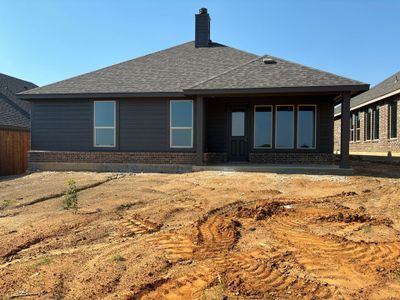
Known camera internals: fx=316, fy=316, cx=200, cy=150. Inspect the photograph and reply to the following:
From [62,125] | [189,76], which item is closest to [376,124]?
[189,76]

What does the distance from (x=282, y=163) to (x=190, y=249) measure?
31.1 feet

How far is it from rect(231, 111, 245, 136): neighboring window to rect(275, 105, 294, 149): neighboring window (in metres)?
1.41

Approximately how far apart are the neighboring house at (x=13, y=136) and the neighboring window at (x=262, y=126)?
11555 mm

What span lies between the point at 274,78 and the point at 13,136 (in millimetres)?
12610

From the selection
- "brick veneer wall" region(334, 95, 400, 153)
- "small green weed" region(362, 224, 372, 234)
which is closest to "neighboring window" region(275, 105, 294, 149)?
"brick veneer wall" region(334, 95, 400, 153)

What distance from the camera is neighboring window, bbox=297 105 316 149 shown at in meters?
12.9

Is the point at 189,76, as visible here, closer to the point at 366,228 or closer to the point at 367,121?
the point at 366,228

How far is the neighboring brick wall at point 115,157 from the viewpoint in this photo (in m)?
12.7

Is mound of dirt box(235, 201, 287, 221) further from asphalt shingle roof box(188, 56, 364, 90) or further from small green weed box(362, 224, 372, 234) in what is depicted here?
asphalt shingle roof box(188, 56, 364, 90)

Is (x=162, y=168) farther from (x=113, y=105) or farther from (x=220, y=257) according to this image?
(x=220, y=257)

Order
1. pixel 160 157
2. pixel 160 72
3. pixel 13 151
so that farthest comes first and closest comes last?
pixel 13 151, pixel 160 72, pixel 160 157

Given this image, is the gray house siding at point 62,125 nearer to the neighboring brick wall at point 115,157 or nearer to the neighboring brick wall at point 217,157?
the neighboring brick wall at point 115,157

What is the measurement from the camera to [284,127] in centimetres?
1312

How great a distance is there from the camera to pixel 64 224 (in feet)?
17.7
